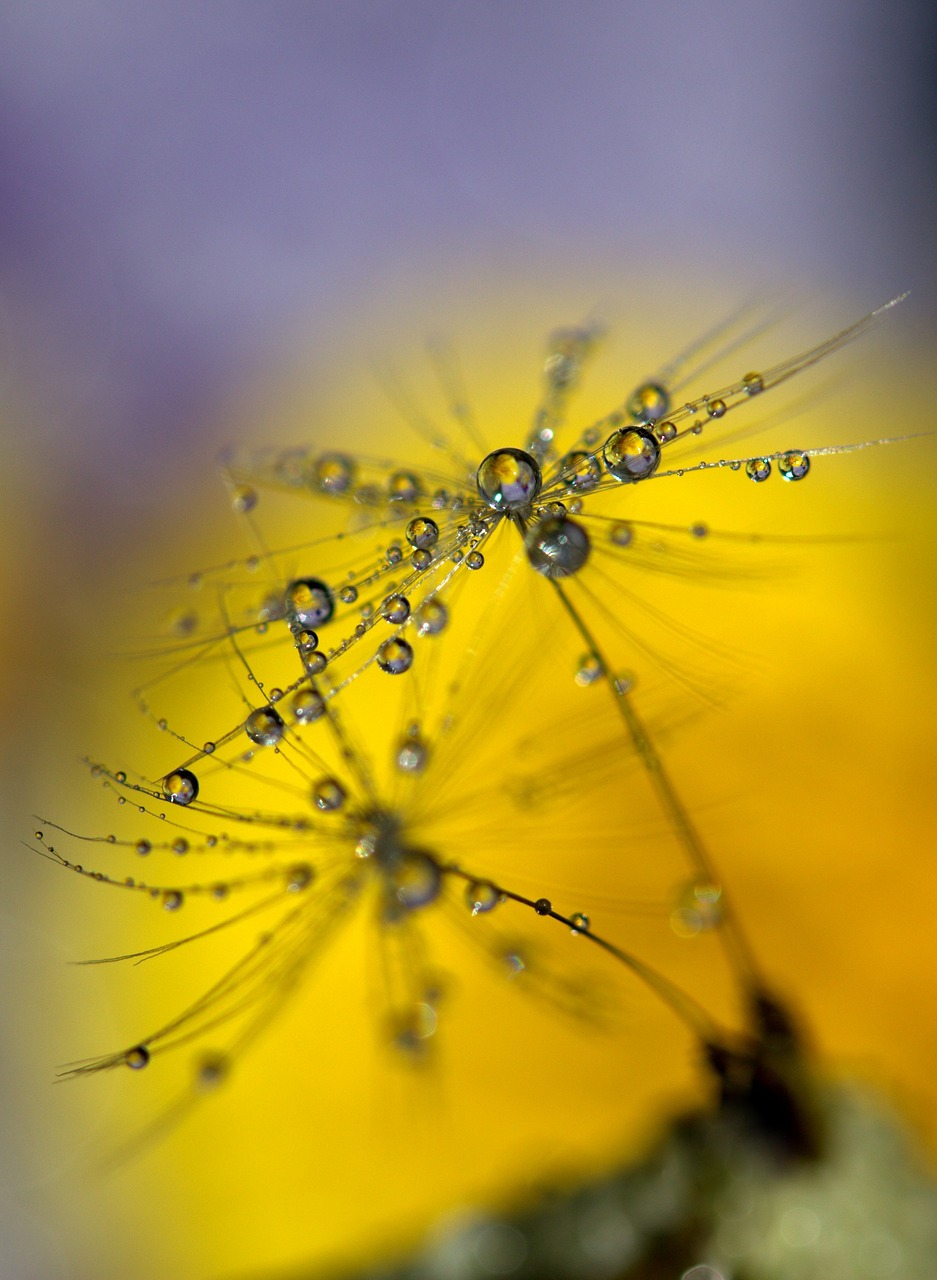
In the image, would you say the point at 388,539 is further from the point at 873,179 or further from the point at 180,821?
the point at 873,179

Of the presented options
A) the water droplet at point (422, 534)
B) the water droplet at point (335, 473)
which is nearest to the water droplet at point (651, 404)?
the water droplet at point (422, 534)

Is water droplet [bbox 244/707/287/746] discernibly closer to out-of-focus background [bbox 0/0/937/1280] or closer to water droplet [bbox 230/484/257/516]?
water droplet [bbox 230/484/257/516]

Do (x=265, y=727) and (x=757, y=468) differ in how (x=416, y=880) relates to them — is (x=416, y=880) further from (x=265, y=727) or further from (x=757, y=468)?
(x=757, y=468)

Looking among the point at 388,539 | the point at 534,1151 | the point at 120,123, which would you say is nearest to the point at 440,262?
the point at 120,123

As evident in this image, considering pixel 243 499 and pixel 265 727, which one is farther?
pixel 243 499

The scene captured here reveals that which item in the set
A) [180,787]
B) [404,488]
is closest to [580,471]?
[404,488]

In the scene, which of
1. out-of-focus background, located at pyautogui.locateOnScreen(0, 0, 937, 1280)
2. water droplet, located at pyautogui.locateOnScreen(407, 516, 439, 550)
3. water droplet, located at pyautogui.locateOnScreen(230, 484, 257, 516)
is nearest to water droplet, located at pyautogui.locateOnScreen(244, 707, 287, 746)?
water droplet, located at pyautogui.locateOnScreen(407, 516, 439, 550)

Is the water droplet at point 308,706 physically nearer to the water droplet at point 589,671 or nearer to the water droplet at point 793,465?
the water droplet at point 589,671
